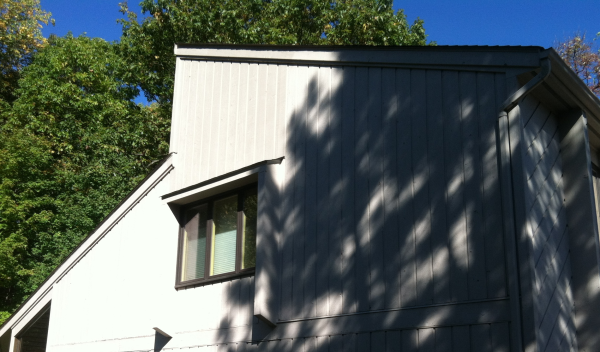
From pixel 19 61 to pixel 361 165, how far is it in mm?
29157

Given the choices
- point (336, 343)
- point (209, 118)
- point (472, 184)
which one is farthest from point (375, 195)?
point (209, 118)

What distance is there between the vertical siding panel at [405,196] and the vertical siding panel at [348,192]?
70 cm

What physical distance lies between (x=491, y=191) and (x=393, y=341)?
1.86 m

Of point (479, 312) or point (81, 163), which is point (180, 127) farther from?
point (81, 163)

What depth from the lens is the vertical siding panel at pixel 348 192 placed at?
7523 millimetres

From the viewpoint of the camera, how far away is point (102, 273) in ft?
37.7

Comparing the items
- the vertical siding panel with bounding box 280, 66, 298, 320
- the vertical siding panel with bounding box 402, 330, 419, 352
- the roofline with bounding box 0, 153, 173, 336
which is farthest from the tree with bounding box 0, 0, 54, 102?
the vertical siding panel with bounding box 402, 330, 419, 352

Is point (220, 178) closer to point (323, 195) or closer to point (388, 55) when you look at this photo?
point (323, 195)

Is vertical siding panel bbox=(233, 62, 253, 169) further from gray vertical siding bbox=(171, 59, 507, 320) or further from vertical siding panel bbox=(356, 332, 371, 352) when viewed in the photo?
vertical siding panel bbox=(356, 332, 371, 352)

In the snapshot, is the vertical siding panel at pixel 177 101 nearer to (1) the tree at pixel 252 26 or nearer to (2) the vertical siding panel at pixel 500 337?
(2) the vertical siding panel at pixel 500 337

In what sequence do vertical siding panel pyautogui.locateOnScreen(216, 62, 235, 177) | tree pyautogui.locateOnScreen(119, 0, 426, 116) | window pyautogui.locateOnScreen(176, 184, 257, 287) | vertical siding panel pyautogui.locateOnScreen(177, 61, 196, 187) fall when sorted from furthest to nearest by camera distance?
tree pyautogui.locateOnScreen(119, 0, 426, 116), vertical siding panel pyautogui.locateOnScreen(177, 61, 196, 187), vertical siding panel pyautogui.locateOnScreen(216, 62, 235, 177), window pyautogui.locateOnScreen(176, 184, 257, 287)

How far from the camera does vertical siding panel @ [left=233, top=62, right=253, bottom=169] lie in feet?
31.6

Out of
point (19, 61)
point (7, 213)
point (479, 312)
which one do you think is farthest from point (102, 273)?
point (19, 61)

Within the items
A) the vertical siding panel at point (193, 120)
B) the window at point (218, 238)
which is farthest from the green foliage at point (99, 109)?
the window at point (218, 238)
